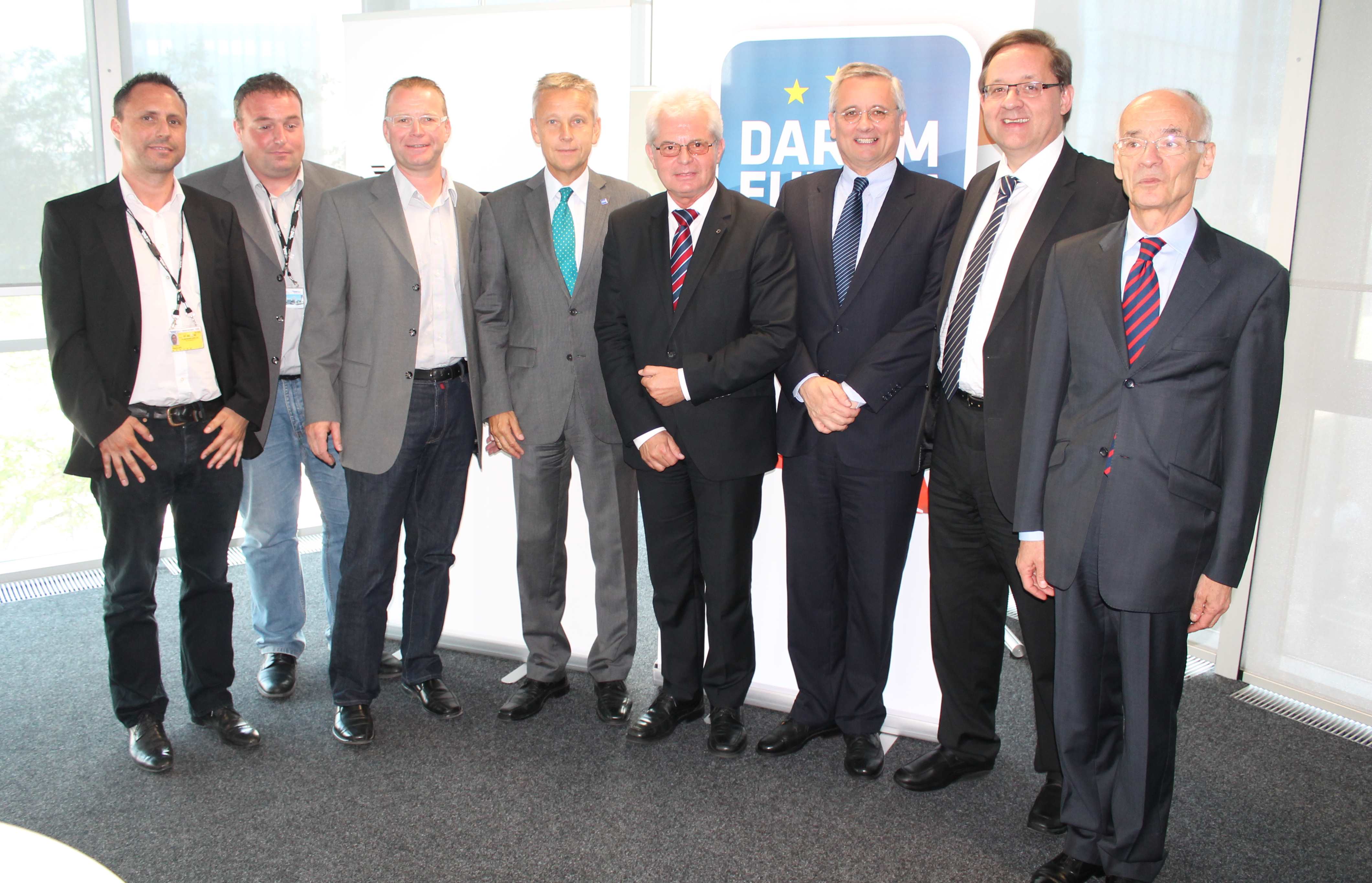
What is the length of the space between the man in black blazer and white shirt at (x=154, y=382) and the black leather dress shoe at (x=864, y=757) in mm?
1819

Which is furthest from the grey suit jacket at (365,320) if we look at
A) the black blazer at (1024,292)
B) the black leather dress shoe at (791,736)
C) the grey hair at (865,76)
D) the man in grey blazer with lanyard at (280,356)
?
the black blazer at (1024,292)

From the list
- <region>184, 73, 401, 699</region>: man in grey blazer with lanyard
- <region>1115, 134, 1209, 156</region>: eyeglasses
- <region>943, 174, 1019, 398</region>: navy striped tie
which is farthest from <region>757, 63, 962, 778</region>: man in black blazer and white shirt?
<region>184, 73, 401, 699</region>: man in grey blazer with lanyard

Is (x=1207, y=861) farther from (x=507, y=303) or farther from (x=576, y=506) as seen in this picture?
(x=507, y=303)

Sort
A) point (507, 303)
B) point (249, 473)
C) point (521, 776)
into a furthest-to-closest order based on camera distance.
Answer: point (249, 473)
point (507, 303)
point (521, 776)

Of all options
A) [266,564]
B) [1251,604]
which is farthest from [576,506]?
[1251,604]

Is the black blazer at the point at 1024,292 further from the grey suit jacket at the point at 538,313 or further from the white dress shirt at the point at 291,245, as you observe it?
the white dress shirt at the point at 291,245

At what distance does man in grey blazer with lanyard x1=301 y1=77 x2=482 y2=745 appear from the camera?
288 centimetres

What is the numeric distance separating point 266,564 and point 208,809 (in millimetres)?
1032

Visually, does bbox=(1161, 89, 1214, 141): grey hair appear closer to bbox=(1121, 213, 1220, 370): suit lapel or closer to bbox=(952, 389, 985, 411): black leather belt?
bbox=(1121, 213, 1220, 370): suit lapel

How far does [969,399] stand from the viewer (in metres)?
2.46

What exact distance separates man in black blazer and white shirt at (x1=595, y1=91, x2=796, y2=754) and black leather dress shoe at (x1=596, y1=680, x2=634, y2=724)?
0.17 m

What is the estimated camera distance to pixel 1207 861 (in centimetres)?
243

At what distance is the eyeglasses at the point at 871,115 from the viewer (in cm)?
257

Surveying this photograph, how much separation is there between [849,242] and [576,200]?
0.91 meters
